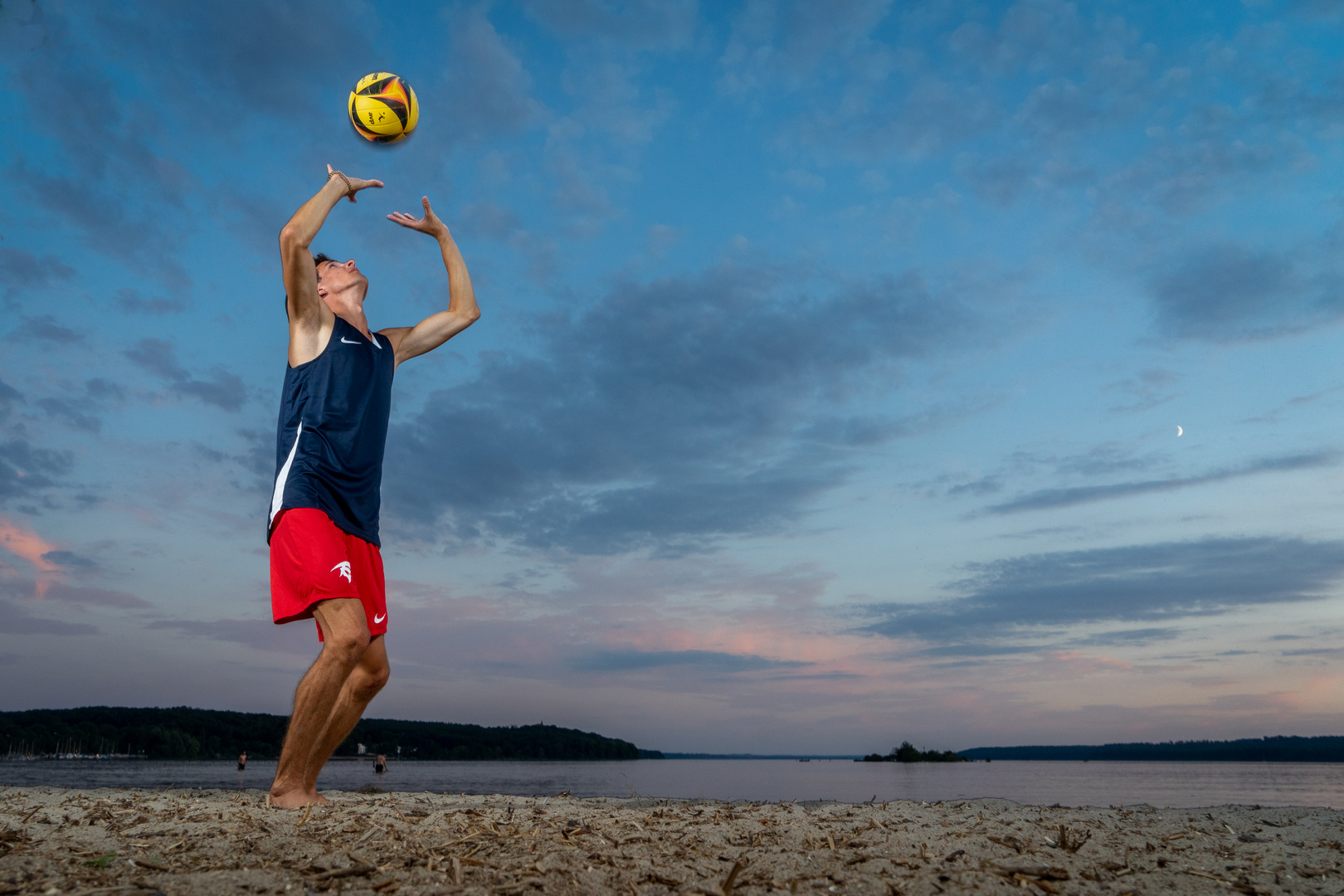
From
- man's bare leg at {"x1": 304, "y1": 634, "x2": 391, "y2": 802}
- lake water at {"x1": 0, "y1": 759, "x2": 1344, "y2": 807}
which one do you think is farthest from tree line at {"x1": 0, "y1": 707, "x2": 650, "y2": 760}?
man's bare leg at {"x1": 304, "y1": 634, "x2": 391, "y2": 802}

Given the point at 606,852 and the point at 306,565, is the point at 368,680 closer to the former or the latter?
the point at 306,565

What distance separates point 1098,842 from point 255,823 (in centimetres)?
413

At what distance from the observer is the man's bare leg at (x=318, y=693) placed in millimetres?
4250

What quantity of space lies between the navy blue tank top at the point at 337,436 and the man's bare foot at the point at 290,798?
156 centimetres

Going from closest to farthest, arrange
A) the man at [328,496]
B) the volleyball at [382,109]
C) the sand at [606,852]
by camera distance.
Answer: the sand at [606,852]
the man at [328,496]
the volleyball at [382,109]

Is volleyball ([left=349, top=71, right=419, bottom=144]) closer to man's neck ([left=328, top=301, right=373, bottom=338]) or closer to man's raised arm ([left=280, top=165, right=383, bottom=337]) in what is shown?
man's raised arm ([left=280, top=165, right=383, bottom=337])

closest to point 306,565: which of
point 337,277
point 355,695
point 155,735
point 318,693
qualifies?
point 318,693

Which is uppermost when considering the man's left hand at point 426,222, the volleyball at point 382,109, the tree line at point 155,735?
the volleyball at point 382,109

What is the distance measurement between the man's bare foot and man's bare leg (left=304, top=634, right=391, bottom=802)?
0.22m

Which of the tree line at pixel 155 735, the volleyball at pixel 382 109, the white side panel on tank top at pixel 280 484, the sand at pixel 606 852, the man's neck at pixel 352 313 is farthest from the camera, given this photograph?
the tree line at pixel 155 735

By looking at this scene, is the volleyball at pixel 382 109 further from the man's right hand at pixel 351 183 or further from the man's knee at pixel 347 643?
the man's knee at pixel 347 643

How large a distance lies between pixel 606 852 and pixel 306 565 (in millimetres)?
2617

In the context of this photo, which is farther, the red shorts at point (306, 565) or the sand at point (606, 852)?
the red shorts at point (306, 565)

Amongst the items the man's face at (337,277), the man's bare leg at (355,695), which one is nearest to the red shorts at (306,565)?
the man's bare leg at (355,695)
